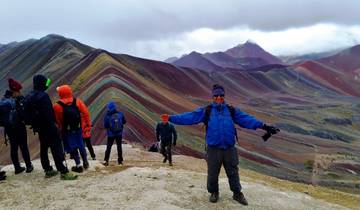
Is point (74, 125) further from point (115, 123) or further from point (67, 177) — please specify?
point (115, 123)

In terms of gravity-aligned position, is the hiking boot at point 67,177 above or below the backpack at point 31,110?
below

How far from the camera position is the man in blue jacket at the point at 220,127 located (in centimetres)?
1032

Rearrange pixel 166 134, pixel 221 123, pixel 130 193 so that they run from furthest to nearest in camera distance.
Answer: pixel 166 134 → pixel 130 193 → pixel 221 123

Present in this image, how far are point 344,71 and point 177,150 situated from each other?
143184 mm

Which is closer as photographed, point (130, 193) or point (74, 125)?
point (130, 193)

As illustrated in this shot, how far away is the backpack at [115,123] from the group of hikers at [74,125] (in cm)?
153

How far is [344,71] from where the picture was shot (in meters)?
173

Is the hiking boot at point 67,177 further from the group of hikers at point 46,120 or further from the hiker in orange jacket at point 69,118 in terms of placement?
the hiker in orange jacket at point 69,118

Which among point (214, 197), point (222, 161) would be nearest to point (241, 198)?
point (214, 197)

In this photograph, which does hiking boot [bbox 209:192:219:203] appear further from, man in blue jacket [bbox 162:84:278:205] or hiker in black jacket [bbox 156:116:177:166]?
hiker in black jacket [bbox 156:116:177:166]

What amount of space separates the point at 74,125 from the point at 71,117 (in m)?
0.24

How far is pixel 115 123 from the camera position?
635 inches

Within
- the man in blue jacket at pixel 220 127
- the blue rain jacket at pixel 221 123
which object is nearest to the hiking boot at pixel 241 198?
the man in blue jacket at pixel 220 127

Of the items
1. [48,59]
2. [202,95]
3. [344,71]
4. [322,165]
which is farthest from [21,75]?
[344,71]
